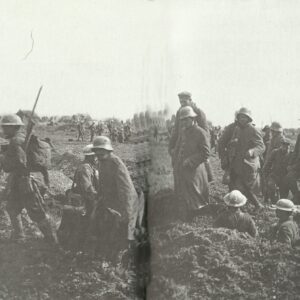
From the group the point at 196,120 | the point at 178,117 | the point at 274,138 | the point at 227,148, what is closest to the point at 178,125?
the point at 178,117

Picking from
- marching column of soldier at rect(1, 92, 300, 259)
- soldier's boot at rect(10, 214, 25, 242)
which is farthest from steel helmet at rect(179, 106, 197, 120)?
soldier's boot at rect(10, 214, 25, 242)

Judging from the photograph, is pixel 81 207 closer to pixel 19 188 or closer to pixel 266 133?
pixel 19 188

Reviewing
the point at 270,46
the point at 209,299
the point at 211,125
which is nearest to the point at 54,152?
Result: the point at 211,125

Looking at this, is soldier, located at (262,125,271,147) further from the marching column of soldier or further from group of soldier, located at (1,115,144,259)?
group of soldier, located at (1,115,144,259)

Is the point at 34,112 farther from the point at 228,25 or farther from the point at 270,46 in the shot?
the point at 270,46

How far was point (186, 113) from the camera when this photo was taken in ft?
17.2

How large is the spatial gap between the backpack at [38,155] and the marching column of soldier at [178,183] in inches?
2.9

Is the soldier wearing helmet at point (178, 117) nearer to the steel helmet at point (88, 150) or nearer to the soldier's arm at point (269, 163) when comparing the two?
the soldier's arm at point (269, 163)

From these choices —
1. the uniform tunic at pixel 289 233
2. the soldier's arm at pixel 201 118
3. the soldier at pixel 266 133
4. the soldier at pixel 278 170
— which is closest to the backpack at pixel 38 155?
the soldier's arm at pixel 201 118

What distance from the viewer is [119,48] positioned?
514cm

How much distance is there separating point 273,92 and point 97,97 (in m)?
1.82

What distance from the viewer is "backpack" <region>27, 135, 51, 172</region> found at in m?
5.01

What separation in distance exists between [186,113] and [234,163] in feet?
2.68

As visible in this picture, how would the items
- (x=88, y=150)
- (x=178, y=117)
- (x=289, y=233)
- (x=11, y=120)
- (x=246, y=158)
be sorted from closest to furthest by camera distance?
(x=11, y=120), (x=289, y=233), (x=88, y=150), (x=178, y=117), (x=246, y=158)
